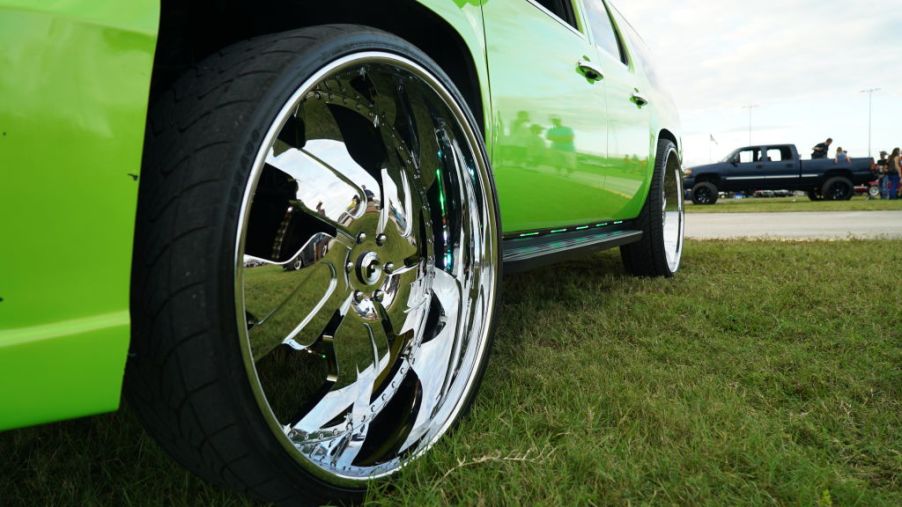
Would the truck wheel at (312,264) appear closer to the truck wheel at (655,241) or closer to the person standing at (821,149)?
the truck wheel at (655,241)

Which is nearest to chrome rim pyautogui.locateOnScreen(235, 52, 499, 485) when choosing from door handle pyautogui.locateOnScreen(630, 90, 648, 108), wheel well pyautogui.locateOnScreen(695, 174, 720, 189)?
door handle pyautogui.locateOnScreen(630, 90, 648, 108)

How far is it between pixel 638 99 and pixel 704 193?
58.4 ft

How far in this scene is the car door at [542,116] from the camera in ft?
6.39

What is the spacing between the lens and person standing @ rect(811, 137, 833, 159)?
20344 millimetres

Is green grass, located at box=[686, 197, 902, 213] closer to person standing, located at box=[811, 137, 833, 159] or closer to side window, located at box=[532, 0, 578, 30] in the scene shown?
person standing, located at box=[811, 137, 833, 159]

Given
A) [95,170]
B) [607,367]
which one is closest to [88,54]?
[95,170]

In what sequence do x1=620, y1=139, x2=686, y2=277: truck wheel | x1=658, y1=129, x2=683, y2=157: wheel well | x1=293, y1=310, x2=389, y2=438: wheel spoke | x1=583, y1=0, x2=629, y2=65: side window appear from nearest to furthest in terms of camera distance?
x1=293, y1=310, x2=389, y2=438: wheel spoke, x1=583, y1=0, x2=629, y2=65: side window, x1=620, y1=139, x2=686, y2=277: truck wheel, x1=658, y1=129, x2=683, y2=157: wheel well

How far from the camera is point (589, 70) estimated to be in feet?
9.11

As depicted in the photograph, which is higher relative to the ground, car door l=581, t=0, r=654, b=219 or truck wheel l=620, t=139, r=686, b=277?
car door l=581, t=0, r=654, b=219

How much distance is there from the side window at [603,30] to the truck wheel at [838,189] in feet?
61.5

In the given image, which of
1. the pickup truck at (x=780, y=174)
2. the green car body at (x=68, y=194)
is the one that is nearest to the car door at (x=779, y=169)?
the pickup truck at (x=780, y=174)

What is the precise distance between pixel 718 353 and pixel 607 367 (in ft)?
1.56

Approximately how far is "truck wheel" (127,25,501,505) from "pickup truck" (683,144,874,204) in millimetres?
19849

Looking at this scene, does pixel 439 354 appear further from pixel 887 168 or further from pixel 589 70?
pixel 887 168
